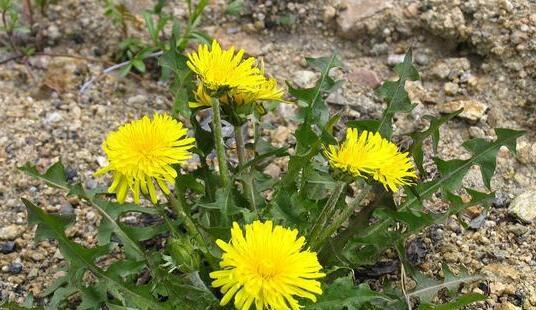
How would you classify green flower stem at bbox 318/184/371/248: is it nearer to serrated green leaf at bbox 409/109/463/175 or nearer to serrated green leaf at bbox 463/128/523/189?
serrated green leaf at bbox 409/109/463/175

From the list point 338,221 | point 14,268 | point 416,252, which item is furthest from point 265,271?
point 14,268

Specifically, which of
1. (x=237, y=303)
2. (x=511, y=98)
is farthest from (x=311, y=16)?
(x=237, y=303)

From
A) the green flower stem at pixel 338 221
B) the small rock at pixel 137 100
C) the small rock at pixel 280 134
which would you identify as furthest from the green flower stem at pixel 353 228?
the small rock at pixel 137 100

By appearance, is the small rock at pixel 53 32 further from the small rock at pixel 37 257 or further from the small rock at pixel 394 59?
the small rock at pixel 394 59

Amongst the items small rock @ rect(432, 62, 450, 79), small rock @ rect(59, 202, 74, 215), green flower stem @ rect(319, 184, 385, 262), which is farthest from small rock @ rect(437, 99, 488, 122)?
small rock @ rect(59, 202, 74, 215)

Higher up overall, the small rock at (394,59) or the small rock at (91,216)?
the small rock at (394,59)

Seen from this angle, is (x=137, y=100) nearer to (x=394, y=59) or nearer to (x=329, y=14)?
(x=329, y=14)

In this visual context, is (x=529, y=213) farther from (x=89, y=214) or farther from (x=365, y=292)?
(x=89, y=214)
